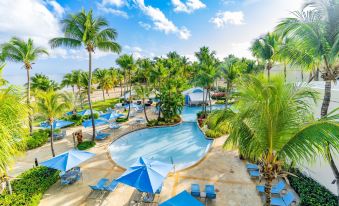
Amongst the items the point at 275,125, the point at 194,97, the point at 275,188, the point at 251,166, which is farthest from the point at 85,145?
the point at 194,97

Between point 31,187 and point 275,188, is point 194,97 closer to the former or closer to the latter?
point 275,188

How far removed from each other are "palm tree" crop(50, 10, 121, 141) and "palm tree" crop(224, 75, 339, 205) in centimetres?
1428

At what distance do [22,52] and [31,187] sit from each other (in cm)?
1459

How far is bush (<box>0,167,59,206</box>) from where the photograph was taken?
9180mm

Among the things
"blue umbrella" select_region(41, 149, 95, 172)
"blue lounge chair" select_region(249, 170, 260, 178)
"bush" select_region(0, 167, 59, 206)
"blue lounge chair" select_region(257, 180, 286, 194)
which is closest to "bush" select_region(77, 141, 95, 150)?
"bush" select_region(0, 167, 59, 206)

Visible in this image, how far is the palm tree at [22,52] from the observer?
17859mm

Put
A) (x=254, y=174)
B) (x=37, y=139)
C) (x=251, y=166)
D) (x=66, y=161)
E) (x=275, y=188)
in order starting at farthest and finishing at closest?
(x=37, y=139)
(x=251, y=166)
(x=254, y=174)
(x=66, y=161)
(x=275, y=188)

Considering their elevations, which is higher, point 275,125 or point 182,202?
point 275,125

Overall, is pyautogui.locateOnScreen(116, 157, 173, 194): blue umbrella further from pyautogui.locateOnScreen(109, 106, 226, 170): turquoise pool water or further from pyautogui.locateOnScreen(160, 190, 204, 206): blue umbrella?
pyautogui.locateOnScreen(109, 106, 226, 170): turquoise pool water

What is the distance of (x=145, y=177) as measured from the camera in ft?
29.8

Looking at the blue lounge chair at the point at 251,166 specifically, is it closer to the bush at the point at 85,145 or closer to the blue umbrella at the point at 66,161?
the blue umbrella at the point at 66,161

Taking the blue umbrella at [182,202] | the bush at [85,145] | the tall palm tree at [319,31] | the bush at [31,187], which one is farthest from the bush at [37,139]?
the tall palm tree at [319,31]

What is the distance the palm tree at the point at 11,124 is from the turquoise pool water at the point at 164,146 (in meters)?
9.00

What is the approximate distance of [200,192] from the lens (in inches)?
396
